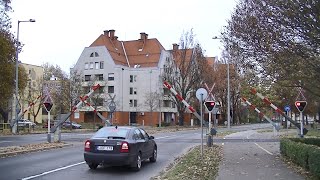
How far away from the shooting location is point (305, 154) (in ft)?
39.1

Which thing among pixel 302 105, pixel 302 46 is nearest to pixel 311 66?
pixel 302 46

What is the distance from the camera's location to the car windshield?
1345 centimetres

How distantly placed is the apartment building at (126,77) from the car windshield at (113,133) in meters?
64.3

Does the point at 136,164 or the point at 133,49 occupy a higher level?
the point at 133,49

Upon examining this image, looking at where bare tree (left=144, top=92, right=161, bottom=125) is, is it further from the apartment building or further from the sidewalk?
the sidewalk

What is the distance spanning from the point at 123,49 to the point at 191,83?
28.1 m

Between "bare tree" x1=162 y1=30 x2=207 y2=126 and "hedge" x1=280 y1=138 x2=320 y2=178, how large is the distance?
52.0m

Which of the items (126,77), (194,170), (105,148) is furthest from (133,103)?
(194,170)

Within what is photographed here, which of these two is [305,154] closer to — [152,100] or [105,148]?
[105,148]

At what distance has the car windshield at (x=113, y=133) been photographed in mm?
13454

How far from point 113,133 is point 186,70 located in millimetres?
55636

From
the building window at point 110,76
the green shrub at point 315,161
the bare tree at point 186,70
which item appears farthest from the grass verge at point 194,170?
the building window at point 110,76

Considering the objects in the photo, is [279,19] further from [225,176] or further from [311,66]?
[225,176]

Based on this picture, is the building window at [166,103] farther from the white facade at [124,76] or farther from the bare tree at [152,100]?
the bare tree at [152,100]
